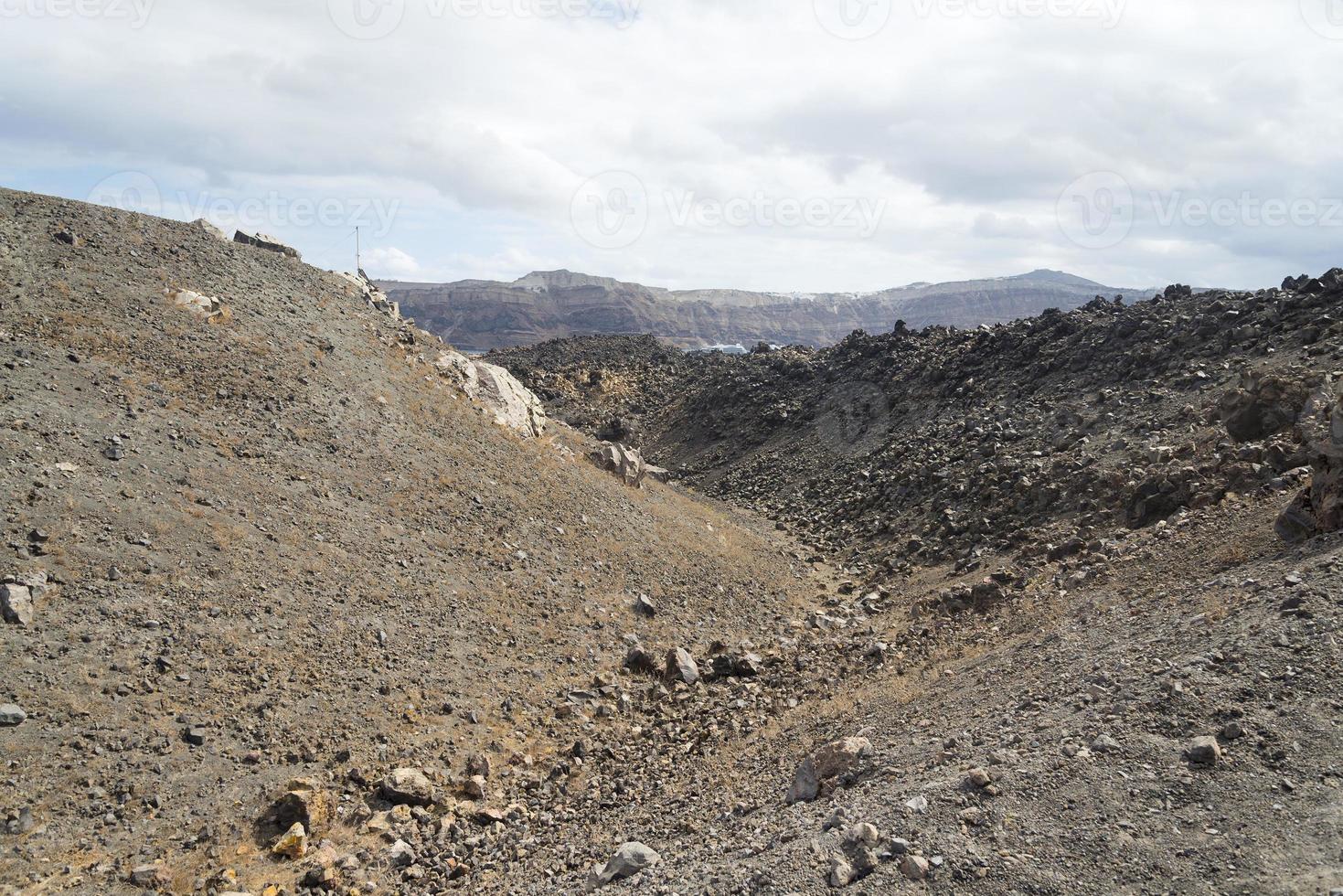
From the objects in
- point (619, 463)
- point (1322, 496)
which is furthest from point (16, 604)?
point (1322, 496)

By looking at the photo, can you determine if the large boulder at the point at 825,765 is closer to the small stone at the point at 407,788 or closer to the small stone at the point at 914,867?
the small stone at the point at 914,867

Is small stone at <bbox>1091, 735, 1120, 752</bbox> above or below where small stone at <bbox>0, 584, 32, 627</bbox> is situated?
below

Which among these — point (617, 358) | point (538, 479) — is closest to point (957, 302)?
point (617, 358)

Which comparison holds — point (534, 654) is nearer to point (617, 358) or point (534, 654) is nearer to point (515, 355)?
point (617, 358)

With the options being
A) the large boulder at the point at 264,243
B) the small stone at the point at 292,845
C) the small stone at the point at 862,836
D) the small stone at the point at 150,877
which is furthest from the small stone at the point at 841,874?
the large boulder at the point at 264,243

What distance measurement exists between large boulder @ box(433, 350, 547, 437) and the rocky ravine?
49cm

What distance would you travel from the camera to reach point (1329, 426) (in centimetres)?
867

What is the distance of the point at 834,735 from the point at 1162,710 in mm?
3583

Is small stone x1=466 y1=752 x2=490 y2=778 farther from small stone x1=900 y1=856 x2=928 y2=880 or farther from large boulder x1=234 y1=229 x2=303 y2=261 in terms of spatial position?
large boulder x1=234 y1=229 x2=303 y2=261

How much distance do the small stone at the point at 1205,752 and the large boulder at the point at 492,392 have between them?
15098 mm

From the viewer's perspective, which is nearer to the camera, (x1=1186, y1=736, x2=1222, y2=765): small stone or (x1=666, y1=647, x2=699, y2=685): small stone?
(x1=1186, y1=736, x2=1222, y2=765): small stone

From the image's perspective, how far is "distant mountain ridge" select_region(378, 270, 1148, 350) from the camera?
140m

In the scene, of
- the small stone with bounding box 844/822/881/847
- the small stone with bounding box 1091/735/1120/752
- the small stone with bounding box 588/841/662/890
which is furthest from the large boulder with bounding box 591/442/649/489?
the small stone with bounding box 1091/735/1120/752

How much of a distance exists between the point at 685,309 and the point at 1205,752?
6269 inches
